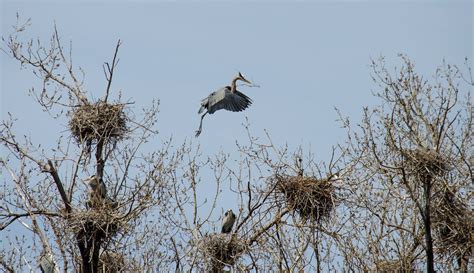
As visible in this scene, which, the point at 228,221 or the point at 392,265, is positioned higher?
the point at 228,221

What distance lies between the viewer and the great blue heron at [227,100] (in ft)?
50.1

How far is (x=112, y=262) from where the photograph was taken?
12930 mm

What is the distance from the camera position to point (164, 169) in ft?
42.2

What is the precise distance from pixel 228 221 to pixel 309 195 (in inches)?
87.4

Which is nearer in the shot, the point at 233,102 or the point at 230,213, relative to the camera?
the point at 230,213

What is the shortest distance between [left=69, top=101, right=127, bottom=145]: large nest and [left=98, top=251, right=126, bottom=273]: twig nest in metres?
1.69

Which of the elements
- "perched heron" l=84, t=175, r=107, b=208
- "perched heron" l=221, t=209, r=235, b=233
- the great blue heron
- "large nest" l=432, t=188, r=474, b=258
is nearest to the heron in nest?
"perched heron" l=84, t=175, r=107, b=208

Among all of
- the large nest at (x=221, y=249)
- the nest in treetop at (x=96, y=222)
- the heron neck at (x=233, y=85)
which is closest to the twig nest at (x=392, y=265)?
the large nest at (x=221, y=249)

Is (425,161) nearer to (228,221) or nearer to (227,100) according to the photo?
(228,221)

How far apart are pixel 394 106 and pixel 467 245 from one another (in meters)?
2.02

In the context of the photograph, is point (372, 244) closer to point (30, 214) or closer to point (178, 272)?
point (178, 272)

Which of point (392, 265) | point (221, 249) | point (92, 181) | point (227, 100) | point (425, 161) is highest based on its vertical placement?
point (227, 100)

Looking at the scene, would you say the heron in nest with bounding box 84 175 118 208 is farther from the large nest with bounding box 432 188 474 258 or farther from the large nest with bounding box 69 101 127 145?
the large nest with bounding box 432 188 474 258

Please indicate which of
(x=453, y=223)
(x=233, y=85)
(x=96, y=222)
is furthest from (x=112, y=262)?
(x=453, y=223)
